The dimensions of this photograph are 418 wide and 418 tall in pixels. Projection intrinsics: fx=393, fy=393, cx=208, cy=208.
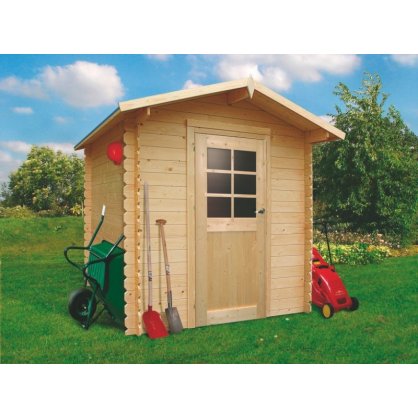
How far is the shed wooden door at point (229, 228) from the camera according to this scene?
4.45m

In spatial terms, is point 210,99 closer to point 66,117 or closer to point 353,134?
point 66,117

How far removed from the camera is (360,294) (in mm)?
6039

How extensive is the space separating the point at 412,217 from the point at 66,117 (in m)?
9.46

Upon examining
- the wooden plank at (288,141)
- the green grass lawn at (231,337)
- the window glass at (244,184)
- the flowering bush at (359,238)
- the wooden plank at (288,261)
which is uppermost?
the wooden plank at (288,141)

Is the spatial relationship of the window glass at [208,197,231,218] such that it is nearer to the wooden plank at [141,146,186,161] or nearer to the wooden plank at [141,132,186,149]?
the wooden plank at [141,146,186,161]

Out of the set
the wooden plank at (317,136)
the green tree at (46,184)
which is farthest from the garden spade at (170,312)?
the green tree at (46,184)

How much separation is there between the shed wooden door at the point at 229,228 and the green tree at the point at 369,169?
275 inches

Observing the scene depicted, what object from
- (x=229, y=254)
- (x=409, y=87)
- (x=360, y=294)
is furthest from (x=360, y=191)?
(x=229, y=254)

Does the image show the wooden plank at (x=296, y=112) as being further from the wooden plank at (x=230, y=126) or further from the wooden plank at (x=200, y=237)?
the wooden plank at (x=200, y=237)

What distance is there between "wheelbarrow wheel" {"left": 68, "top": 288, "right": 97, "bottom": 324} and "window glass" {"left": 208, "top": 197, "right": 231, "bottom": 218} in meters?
1.69

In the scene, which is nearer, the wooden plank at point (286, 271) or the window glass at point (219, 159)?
the window glass at point (219, 159)

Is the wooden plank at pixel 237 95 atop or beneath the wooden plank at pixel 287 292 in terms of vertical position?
atop

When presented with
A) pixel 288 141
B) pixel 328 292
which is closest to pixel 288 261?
pixel 328 292

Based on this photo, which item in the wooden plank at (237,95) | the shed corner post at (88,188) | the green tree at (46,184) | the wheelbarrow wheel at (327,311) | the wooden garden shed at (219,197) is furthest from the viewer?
the green tree at (46,184)
